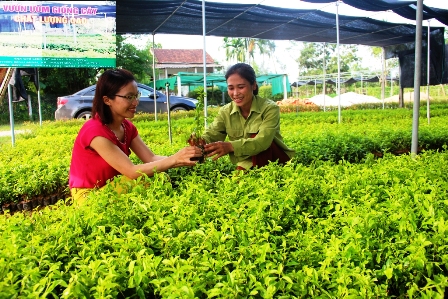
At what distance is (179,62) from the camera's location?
131 feet

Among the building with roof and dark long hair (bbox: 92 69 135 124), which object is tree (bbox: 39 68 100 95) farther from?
dark long hair (bbox: 92 69 135 124)

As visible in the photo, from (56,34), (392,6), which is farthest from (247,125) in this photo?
(392,6)

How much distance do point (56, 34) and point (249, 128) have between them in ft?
14.0

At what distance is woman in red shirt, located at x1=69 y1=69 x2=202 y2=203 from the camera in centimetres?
283

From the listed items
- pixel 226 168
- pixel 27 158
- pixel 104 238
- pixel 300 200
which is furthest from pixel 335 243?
pixel 27 158

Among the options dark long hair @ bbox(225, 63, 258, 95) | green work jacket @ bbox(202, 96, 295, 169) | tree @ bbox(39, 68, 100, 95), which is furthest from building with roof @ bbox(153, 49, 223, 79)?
dark long hair @ bbox(225, 63, 258, 95)

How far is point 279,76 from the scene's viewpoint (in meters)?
22.7

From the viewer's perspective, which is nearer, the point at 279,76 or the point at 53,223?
the point at 53,223

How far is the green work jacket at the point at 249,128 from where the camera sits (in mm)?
3516

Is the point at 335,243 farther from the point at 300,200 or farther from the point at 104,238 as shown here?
the point at 104,238

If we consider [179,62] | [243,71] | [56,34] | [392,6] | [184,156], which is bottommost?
[184,156]

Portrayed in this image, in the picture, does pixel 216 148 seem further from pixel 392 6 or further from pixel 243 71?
pixel 392 6

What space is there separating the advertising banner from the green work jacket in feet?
11.4

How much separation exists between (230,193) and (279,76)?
21017mm
